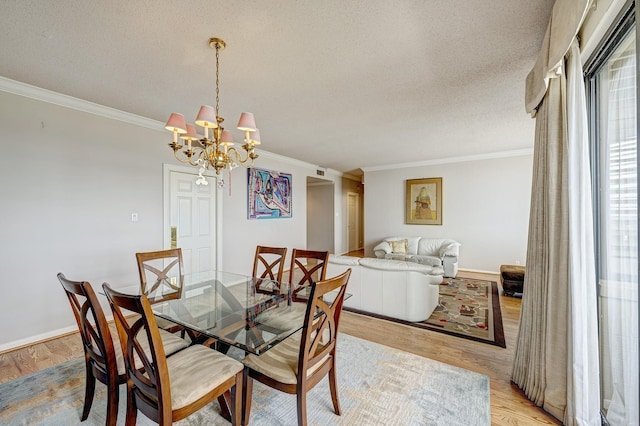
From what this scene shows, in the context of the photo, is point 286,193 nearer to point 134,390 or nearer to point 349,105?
point 349,105

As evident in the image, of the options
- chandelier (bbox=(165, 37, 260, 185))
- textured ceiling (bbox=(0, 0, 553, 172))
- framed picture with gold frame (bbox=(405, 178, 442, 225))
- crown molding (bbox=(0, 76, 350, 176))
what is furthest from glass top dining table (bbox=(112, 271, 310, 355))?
framed picture with gold frame (bbox=(405, 178, 442, 225))

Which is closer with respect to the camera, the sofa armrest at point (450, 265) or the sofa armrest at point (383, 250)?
the sofa armrest at point (450, 265)

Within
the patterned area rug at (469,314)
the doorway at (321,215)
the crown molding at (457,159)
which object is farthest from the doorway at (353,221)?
the patterned area rug at (469,314)

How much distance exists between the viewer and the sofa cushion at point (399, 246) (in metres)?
5.91

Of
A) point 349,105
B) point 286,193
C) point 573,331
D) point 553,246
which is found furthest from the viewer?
point 286,193

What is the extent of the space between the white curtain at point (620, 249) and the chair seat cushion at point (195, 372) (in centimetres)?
189

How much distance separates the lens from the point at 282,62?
220cm

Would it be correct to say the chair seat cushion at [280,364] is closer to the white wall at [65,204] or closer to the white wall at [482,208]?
the white wall at [65,204]

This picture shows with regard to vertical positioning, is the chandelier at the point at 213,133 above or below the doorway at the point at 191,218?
above

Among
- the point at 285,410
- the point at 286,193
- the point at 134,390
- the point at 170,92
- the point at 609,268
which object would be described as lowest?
the point at 285,410

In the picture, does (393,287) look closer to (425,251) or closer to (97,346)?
(97,346)

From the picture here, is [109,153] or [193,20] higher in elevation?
[193,20]

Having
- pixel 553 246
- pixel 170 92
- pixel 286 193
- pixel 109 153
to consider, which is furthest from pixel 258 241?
pixel 553 246

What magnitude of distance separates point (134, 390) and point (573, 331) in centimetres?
241
